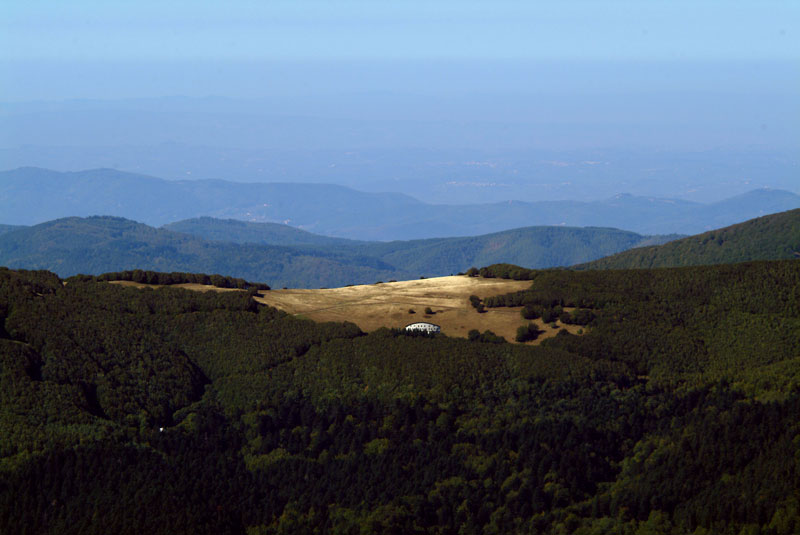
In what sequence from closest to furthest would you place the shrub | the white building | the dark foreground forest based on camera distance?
1. the dark foreground forest
2. the shrub
3. the white building

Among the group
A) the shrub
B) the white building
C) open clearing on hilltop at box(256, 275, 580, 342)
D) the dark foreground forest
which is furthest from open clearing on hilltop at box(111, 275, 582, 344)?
the dark foreground forest

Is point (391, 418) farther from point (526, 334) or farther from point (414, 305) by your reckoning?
point (414, 305)

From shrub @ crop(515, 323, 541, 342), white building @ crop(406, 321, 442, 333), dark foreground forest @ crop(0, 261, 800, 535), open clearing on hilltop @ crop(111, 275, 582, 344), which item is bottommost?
dark foreground forest @ crop(0, 261, 800, 535)

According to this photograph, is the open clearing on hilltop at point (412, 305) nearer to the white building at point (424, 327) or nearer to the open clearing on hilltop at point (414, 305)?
the open clearing on hilltop at point (414, 305)

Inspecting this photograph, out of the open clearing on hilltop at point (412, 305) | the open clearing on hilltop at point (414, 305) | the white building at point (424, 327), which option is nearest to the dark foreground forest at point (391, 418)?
the white building at point (424, 327)

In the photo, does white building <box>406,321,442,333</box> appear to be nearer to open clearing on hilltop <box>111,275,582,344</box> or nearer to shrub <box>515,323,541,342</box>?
open clearing on hilltop <box>111,275,582,344</box>

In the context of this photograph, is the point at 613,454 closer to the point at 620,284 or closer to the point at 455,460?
the point at 455,460
